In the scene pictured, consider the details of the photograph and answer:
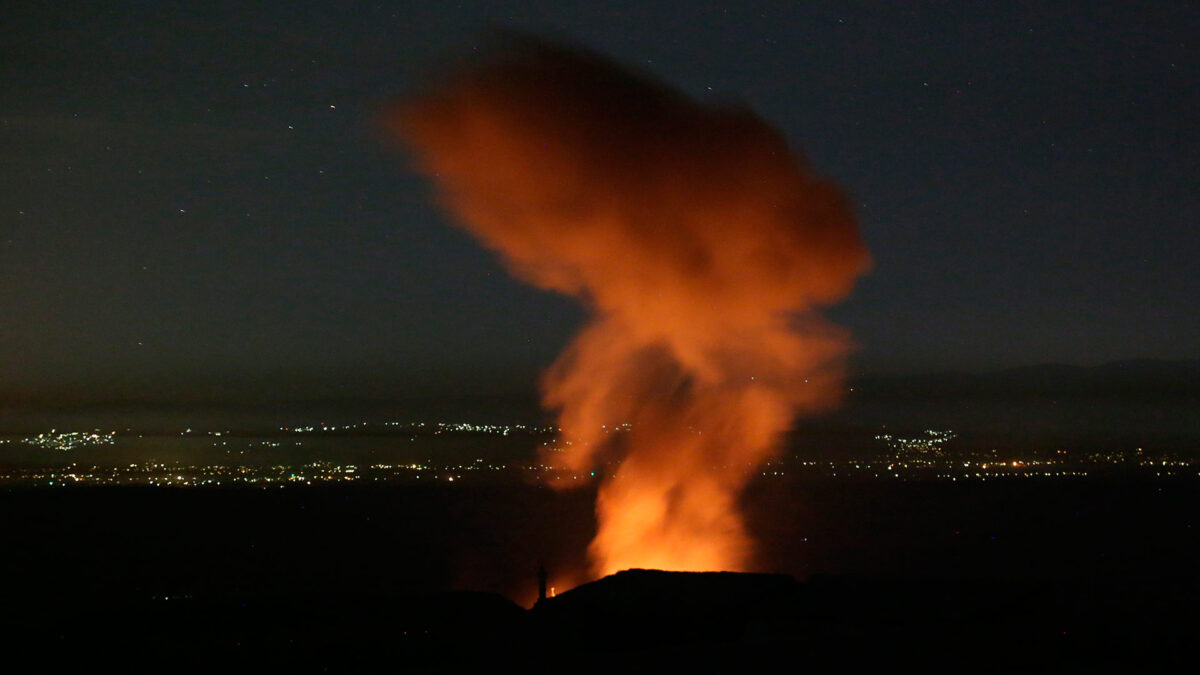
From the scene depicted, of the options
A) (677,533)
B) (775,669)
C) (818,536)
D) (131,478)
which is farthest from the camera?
(131,478)

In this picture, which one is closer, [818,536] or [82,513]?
[818,536]

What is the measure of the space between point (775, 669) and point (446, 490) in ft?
486

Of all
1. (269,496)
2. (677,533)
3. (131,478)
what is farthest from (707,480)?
(131,478)

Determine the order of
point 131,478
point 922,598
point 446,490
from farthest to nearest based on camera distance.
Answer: point 131,478, point 446,490, point 922,598

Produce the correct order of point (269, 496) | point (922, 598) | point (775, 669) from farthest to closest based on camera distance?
1. point (269, 496)
2. point (922, 598)
3. point (775, 669)

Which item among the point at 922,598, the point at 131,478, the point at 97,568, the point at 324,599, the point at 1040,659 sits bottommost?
the point at 1040,659

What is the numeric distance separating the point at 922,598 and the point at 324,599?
35.0 ft

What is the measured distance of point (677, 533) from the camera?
26.8 metres

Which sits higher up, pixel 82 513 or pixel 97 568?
pixel 82 513

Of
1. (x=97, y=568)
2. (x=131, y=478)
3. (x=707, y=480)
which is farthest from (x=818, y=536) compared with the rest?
(x=131, y=478)

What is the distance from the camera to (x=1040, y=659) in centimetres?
1298

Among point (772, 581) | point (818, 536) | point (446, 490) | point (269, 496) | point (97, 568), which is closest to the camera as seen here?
point (772, 581)

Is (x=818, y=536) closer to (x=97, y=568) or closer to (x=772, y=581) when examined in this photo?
(x=97, y=568)

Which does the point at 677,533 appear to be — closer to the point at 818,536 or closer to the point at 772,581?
the point at 772,581
